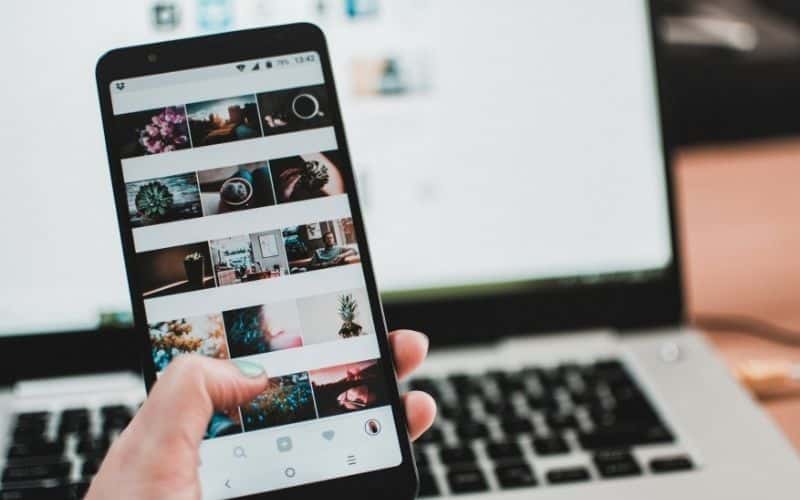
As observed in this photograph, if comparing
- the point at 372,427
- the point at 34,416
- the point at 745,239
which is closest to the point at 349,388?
the point at 372,427

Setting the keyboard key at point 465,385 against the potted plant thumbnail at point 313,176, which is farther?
the keyboard key at point 465,385

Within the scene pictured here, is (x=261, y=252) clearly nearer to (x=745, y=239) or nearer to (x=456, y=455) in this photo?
(x=456, y=455)

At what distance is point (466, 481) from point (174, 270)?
194 millimetres

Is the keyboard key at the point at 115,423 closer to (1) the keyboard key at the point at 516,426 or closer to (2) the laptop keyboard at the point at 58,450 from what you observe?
(2) the laptop keyboard at the point at 58,450

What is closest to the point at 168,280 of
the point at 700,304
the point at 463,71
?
the point at 463,71

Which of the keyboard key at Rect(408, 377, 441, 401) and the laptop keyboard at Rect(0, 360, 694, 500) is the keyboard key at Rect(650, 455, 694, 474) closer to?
the laptop keyboard at Rect(0, 360, 694, 500)

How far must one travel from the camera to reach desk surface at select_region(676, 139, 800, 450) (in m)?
0.69

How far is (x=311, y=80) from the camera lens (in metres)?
0.48

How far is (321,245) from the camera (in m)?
0.47

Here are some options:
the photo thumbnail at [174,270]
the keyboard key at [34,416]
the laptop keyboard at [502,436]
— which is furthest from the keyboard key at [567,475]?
the keyboard key at [34,416]

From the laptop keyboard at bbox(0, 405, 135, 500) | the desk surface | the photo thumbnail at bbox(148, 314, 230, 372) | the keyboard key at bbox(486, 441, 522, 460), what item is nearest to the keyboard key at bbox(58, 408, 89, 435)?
the laptop keyboard at bbox(0, 405, 135, 500)

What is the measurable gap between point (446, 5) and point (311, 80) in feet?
0.57

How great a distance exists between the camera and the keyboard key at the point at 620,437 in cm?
53

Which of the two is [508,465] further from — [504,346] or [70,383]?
[70,383]
